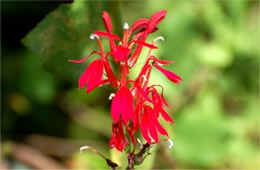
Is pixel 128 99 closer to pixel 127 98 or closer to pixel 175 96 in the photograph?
pixel 127 98

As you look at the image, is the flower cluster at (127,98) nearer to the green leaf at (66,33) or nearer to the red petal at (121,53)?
the red petal at (121,53)

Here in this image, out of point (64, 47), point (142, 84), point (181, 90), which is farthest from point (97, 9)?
point (181, 90)

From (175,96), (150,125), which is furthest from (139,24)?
(175,96)

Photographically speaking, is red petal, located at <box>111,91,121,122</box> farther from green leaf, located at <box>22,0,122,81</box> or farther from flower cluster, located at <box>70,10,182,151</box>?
green leaf, located at <box>22,0,122,81</box>

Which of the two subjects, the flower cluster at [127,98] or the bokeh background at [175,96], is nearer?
the flower cluster at [127,98]

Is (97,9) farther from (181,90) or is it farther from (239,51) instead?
(239,51)

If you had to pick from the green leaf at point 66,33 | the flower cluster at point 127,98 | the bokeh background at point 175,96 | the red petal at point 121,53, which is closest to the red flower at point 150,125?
the flower cluster at point 127,98
